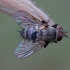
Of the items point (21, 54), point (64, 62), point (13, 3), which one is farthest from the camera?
point (64, 62)

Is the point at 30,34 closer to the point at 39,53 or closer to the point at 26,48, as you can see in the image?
the point at 26,48

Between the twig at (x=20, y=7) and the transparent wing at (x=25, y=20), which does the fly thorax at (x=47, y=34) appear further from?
the twig at (x=20, y=7)

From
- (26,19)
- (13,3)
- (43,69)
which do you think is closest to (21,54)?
(26,19)

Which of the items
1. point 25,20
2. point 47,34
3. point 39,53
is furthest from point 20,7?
point 39,53

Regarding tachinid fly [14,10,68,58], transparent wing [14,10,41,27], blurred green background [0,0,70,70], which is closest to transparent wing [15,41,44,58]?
tachinid fly [14,10,68,58]

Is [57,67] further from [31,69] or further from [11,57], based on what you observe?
[11,57]

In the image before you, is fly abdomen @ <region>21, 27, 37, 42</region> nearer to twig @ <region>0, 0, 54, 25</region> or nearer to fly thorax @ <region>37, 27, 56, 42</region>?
fly thorax @ <region>37, 27, 56, 42</region>
